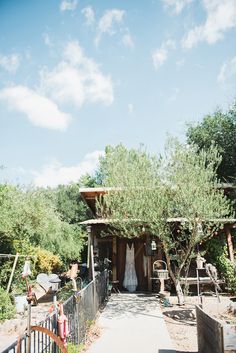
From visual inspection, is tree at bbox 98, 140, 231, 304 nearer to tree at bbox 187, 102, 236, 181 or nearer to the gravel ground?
the gravel ground

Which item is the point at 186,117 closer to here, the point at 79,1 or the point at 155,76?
the point at 155,76

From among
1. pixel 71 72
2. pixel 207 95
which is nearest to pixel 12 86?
pixel 71 72

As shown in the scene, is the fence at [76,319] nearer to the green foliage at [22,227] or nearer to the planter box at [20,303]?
the planter box at [20,303]

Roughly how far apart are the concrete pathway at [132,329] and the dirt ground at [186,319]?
252mm

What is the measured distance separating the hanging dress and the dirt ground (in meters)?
3.54

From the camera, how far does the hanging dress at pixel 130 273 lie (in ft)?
48.6

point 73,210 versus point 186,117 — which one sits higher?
point 186,117

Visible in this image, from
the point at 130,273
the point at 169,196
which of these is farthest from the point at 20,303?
the point at 169,196

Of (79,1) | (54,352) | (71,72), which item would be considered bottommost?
(54,352)

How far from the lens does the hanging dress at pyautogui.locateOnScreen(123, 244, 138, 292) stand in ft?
48.6

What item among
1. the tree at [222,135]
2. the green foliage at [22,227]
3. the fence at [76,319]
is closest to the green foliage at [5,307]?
the green foliage at [22,227]

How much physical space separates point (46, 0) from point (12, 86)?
135 inches

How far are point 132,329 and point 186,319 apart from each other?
214cm

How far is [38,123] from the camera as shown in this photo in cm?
1468
